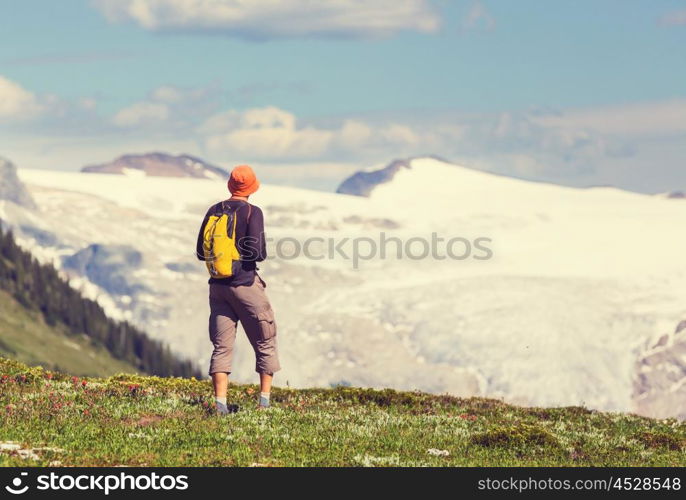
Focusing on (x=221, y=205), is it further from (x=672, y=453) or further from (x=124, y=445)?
(x=672, y=453)

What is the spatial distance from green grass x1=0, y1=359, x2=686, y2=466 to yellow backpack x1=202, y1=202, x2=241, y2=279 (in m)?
2.98

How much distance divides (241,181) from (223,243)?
4.56 ft

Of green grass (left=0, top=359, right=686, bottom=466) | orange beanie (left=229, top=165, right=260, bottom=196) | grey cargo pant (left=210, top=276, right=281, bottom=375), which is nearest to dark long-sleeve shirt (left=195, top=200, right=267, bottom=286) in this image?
grey cargo pant (left=210, top=276, right=281, bottom=375)

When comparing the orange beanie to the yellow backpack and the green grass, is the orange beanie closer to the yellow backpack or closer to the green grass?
the yellow backpack

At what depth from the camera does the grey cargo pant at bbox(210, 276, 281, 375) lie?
2309 centimetres

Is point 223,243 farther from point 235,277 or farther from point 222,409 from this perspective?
point 222,409

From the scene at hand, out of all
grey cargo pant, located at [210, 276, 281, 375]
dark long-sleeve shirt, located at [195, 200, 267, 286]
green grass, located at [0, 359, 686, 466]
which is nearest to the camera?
green grass, located at [0, 359, 686, 466]

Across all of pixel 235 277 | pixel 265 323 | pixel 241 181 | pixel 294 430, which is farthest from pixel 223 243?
pixel 294 430

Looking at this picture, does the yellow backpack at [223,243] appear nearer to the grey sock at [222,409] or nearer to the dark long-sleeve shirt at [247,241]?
the dark long-sleeve shirt at [247,241]

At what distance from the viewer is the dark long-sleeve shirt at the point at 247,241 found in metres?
22.7

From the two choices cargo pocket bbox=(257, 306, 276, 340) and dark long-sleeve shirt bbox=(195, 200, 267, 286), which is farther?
cargo pocket bbox=(257, 306, 276, 340)
